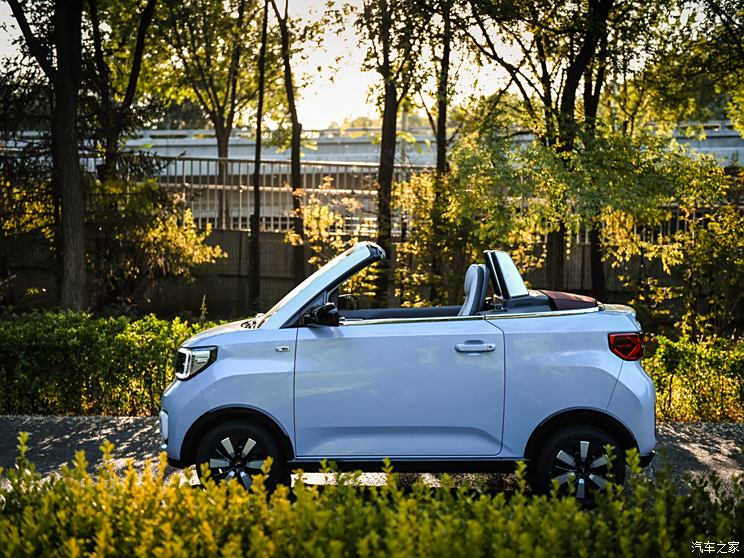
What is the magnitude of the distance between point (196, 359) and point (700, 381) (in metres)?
6.27

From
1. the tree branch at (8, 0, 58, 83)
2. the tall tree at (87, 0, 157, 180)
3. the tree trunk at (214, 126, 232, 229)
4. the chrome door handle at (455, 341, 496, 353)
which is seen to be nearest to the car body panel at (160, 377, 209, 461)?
the chrome door handle at (455, 341, 496, 353)

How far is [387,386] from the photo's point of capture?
7.13 metres

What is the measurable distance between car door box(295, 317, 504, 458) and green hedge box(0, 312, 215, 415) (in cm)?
465

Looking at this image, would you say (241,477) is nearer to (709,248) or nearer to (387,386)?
(387,386)

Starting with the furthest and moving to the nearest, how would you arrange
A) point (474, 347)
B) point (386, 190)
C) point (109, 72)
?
point (109, 72), point (386, 190), point (474, 347)

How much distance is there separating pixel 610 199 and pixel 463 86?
4350 mm

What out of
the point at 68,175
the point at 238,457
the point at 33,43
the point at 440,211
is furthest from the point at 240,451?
the point at 33,43

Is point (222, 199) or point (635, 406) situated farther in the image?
point (222, 199)

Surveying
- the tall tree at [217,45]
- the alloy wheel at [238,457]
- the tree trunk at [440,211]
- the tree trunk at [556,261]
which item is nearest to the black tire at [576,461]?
the alloy wheel at [238,457]

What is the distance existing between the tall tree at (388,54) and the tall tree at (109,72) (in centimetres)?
432

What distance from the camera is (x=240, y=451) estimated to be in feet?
23.7

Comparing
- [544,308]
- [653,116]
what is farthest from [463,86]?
[544,308]

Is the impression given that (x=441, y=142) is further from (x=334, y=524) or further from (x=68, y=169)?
(x=334, y=524)

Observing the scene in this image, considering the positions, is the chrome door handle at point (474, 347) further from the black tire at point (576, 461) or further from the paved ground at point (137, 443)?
the paved ground at point (137, 443)
